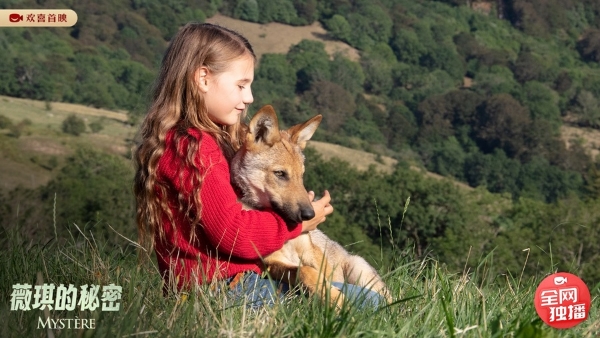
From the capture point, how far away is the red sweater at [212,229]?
13.9ft

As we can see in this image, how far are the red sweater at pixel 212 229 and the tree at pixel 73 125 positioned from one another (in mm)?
77869

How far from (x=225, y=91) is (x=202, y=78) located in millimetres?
150

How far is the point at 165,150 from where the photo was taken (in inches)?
176

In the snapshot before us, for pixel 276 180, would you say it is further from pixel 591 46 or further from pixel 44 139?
pixel 591 46

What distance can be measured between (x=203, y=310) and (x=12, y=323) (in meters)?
0.80

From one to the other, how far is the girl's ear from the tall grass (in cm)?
101

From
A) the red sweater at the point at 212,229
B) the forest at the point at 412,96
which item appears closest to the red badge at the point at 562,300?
the red sweater at the point at 212,229

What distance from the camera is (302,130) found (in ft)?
16.3

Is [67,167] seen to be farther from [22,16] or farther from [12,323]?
[12,323]

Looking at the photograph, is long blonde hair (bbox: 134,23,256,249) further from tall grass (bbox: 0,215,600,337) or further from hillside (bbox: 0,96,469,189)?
hillside (bbox: 0,96,469,189)

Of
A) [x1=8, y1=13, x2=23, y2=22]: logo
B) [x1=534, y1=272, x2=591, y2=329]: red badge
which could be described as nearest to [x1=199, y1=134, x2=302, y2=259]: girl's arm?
[x1=534, y1=272, x2=591, y2=329]: red badge

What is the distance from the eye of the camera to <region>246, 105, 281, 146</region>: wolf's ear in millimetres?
4629

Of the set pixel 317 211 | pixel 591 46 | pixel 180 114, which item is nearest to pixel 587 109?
pixel 591 46

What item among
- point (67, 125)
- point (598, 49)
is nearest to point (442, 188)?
point (67, 125)
